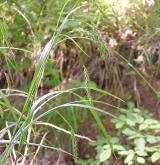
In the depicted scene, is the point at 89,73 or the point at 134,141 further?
the point at 89,73

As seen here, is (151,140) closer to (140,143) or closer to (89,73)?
(140,143)

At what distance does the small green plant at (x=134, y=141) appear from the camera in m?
1.72

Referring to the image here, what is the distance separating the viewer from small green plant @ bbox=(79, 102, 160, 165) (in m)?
1.72

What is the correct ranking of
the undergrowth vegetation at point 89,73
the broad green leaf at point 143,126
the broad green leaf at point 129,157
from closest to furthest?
the broad green leaf at point 129,157 < the broad green leaf at point 143,126 < the undergrowth vegetation at point 89,73

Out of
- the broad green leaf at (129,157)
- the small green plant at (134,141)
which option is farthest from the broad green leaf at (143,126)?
the broad green leaf at (129,157)

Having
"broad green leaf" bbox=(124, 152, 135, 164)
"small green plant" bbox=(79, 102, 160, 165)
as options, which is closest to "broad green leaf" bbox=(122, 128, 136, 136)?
"small green plant" bbox=(79, 102, 160, 165)

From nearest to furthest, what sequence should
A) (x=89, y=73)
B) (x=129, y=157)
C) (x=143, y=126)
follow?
(x=129, y=157)
(x=143, y=126)
(x=89, y=73)

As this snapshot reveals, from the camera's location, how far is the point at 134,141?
5.85ft

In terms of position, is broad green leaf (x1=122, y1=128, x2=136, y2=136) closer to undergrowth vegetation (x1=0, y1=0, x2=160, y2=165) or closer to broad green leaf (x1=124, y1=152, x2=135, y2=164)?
undergrowth vegetation (x1=0, y1=0, x2=160, y2=165)

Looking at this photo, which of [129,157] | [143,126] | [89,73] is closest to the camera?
[129,157]

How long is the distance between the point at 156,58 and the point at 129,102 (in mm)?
344

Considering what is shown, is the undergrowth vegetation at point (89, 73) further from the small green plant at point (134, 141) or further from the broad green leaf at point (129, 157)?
the broad green leaf at point (129, 157)

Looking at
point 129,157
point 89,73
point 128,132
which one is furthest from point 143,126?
point 89,73

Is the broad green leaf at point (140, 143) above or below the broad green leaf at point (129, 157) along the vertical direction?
above
